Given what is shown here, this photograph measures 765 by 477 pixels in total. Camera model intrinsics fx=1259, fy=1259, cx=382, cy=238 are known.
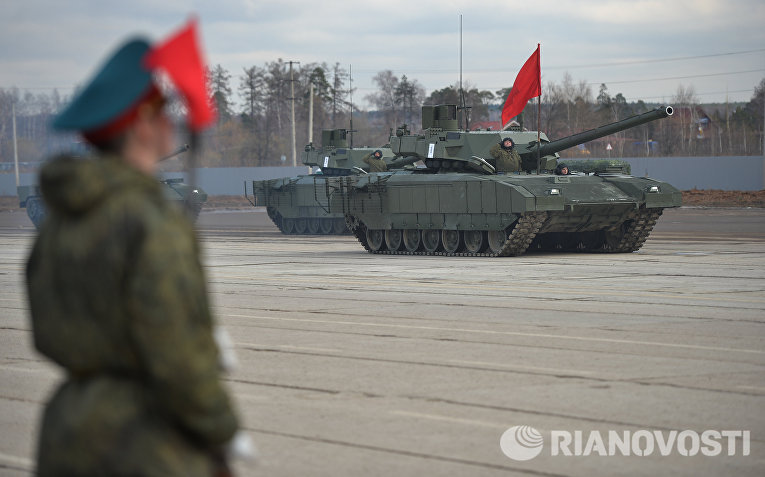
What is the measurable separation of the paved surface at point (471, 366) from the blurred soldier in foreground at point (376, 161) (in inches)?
663

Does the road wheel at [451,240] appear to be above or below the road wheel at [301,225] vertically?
above

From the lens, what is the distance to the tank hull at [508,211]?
23.8 m

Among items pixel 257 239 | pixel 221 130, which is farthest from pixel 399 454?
pixel 221 130

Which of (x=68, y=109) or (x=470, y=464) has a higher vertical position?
(x=68, y=109)

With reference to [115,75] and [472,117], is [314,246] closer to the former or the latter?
[115,75]

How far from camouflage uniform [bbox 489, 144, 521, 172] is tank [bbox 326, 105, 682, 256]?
0.65 feet

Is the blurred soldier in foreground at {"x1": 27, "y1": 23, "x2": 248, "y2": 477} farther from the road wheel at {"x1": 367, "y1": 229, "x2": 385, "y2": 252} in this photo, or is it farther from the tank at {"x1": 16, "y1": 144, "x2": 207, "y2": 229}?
the tank at {"x1": 16, "y1": 144, "x2": 207, "y2": 229}

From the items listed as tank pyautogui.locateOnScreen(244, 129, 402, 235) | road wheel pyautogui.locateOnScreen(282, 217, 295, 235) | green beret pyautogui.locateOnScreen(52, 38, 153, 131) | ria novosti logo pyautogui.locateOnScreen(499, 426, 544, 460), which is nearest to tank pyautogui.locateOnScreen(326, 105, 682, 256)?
tank pyautogui.locateOnScreen(244, 129, 402, 235)

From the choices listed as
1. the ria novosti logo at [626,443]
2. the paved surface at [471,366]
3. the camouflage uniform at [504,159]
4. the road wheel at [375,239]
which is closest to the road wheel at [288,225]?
the road wheel at [375,239]

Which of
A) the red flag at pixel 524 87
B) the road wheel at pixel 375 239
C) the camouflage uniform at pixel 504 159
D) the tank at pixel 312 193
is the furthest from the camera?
the tank at pixel 312 193

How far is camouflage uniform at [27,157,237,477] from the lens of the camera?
293cm

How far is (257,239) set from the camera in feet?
111

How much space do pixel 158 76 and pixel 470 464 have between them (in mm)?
3946

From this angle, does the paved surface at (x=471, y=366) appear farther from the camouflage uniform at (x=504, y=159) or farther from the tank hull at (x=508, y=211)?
the camouflage uniform at (x=504, y=159)
